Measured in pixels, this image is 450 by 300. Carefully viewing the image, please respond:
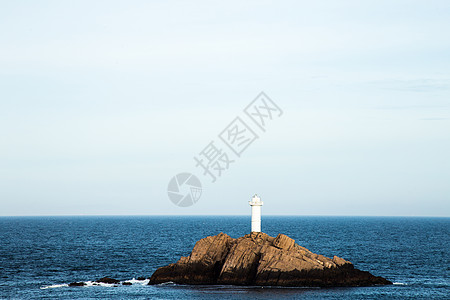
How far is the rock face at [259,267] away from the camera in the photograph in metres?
55.7

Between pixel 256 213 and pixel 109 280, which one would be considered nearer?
pixel 109 280

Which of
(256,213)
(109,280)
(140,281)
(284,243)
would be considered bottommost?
(140,281)

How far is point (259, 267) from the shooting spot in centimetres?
5606

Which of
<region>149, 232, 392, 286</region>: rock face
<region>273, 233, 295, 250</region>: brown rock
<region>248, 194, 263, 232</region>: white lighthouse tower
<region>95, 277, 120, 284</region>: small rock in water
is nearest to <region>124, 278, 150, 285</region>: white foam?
<region>149, 232, 392, 286</region>: rock face

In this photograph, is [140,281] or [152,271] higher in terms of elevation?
[152,271]

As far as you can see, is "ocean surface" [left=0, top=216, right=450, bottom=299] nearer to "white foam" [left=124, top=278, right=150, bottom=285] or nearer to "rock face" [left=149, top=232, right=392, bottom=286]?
"white foam" [left=124, top=278, right=150, bottom=285]

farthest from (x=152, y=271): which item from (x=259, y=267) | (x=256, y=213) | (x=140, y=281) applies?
(x=259, y=267)

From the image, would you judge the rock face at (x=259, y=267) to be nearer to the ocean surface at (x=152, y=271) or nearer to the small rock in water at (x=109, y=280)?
the ocean surface at (x=152, y=271)

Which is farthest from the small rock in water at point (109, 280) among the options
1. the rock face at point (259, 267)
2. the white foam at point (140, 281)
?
the rock face at point (259, 267)

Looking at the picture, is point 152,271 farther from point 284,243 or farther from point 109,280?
point 284,243

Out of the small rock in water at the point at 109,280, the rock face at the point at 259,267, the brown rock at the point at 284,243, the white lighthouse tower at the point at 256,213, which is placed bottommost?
the small rock in water at the point at 109,280

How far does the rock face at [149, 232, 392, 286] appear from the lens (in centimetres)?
5566

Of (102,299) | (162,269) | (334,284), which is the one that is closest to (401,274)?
(334,284)

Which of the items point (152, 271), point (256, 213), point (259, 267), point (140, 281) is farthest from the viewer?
point (152, 271)
